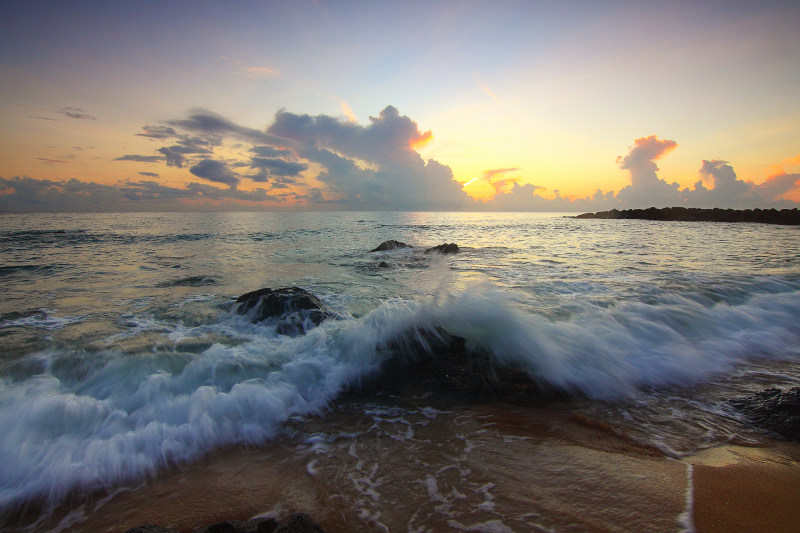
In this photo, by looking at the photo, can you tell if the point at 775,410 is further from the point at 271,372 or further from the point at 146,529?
the point at 271,372

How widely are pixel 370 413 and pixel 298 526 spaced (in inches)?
76.2

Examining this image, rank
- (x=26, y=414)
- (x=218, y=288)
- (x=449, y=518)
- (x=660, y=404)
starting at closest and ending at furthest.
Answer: (x=449, y=518), (x=26, y=414), (x=660, y=404), (x=218, y=288)

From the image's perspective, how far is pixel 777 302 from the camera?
800cm

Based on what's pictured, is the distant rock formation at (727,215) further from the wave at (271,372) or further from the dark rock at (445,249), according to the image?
the wave at (271,372)

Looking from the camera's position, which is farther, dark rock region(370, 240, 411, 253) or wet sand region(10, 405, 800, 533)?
dark rock region(370, 240, 411, 253)

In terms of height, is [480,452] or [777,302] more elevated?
[777,302]

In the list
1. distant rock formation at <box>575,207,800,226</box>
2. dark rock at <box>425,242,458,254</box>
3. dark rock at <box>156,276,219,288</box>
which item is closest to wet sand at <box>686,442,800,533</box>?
dark rock at <box>156,276,219,288</box>

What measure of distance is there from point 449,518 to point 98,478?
127 inches

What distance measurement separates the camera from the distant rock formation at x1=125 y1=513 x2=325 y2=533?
211cm

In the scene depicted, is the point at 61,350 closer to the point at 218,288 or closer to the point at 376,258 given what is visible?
the point at 218,288

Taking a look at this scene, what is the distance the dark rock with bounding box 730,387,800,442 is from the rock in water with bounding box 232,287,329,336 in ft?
21.3

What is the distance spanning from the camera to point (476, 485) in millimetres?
2789

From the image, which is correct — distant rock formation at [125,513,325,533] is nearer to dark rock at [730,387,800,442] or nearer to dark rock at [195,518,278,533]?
dark rock at [195,518,278,533]

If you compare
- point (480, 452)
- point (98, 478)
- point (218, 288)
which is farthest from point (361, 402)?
point (218, 288)
